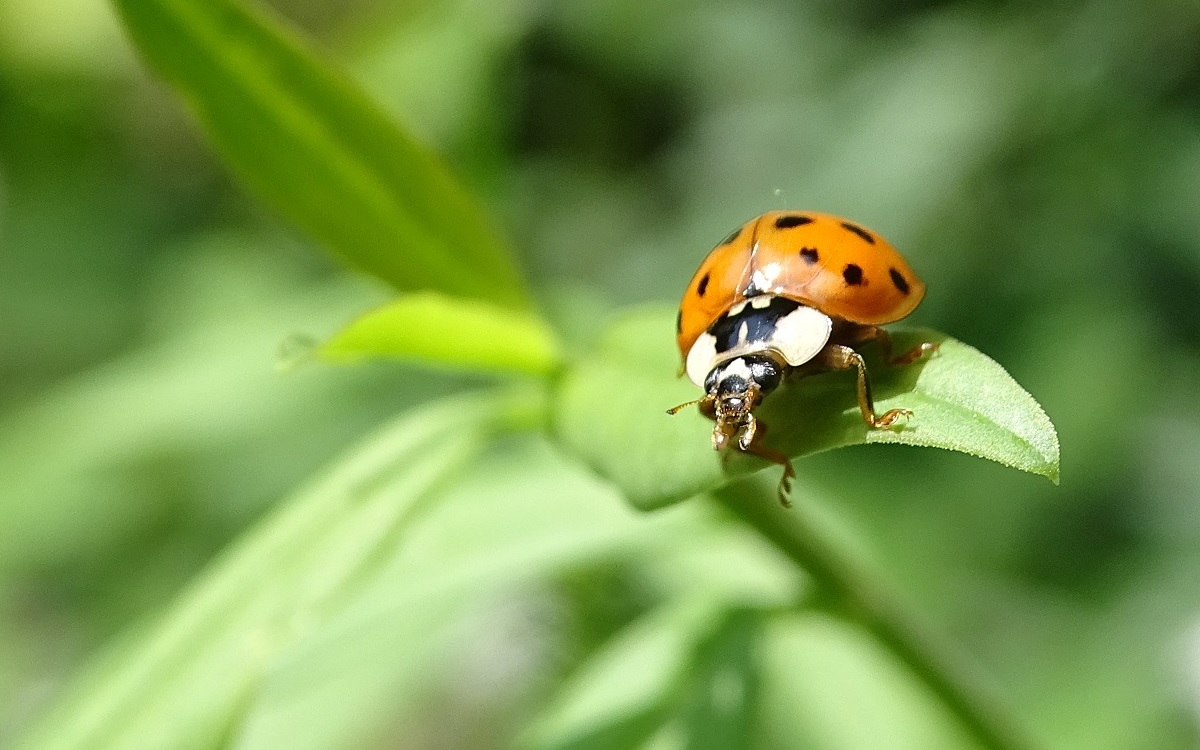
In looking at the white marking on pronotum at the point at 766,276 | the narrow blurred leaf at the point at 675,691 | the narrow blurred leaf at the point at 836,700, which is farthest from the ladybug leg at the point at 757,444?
the narrow blurred leaf at the point at 836,700

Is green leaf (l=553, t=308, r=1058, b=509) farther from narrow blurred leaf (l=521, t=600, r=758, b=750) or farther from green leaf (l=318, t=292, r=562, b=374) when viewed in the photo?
narrow blurred leaf (l=521, t=600, r=758, b=750)

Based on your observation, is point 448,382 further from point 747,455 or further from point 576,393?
point 747,455

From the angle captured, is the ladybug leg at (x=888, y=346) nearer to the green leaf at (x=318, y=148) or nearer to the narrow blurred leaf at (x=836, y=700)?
the green leaf at (x=318, y=148)

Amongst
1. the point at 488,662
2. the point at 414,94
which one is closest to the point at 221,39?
the point at 488,662

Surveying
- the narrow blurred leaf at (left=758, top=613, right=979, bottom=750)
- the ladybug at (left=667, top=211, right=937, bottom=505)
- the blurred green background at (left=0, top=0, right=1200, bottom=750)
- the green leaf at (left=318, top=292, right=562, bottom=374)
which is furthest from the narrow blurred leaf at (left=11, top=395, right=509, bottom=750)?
the blurred green background at (left=0, top=0, right=1200, bottom=750)

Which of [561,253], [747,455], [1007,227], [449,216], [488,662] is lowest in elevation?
[747,455]

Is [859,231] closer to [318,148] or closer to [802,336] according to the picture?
[802,336]
